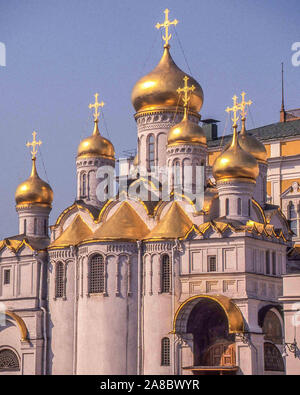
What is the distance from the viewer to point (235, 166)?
46125 millimetres

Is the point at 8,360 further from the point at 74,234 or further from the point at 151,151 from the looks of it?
the point at 151,151

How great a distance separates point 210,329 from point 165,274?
3.07 metres

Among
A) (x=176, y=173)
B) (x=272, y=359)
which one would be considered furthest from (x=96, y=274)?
(x=272, y=359)

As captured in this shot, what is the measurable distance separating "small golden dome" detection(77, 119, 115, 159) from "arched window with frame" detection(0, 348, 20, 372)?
10.2 meters

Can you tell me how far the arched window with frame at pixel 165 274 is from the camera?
4612 centimetres

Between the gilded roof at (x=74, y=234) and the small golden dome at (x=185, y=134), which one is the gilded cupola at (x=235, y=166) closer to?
the small golden dome at (x=185, y=134)

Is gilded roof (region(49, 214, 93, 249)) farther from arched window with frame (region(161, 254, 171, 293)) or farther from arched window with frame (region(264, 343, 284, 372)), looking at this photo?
arched window with frame (region(264, 343, 284, 372))

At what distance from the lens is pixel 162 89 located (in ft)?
167

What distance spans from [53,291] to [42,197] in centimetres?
551

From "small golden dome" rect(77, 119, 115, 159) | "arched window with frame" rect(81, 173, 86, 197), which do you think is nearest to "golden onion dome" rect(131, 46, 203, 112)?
"small golden dome" rect(77, 119, 115, 159)

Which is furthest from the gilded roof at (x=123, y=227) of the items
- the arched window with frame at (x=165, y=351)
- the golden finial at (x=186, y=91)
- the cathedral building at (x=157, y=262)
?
the golden finial at (x=186, y=91)

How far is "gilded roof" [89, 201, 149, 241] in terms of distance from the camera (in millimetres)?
47250
